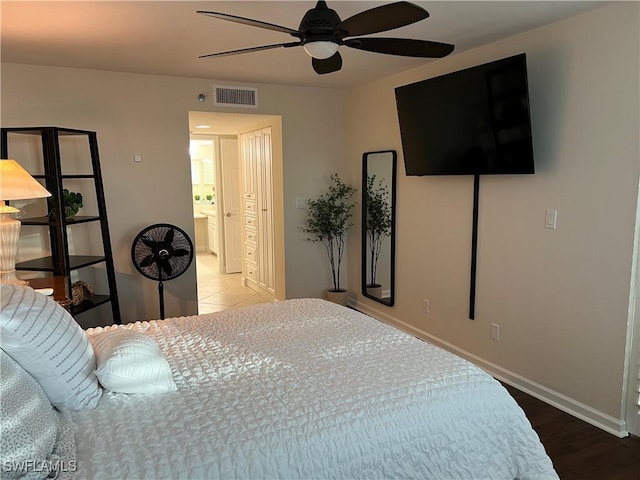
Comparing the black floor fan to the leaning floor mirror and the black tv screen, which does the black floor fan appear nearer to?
the leaning floor mirror

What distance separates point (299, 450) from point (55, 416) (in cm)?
75

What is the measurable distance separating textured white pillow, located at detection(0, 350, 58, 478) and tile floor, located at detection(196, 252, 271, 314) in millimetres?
3726

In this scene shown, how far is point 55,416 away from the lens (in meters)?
1.42

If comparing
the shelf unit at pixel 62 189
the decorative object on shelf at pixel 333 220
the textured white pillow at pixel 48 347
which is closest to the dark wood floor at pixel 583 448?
the textured white pillow at pixel 48 347

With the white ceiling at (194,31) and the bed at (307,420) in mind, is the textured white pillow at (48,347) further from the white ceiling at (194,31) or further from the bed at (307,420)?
the white ceiling at (194,31)

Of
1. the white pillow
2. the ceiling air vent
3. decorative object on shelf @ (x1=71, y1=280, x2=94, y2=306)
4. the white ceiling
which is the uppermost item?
the white ceiling

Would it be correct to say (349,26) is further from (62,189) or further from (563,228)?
(62,189)

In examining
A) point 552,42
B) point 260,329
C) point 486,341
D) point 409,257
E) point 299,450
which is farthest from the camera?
point 409,257

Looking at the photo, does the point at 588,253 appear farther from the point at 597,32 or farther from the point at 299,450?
the point at 299,450

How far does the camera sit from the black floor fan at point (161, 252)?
12.7 ft

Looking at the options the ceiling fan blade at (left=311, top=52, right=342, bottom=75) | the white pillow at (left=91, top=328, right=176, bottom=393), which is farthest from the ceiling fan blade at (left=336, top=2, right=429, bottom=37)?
the white pillow at (left=91, top=328, right=176, bottom=393)

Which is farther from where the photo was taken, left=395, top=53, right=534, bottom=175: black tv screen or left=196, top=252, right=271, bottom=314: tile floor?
left=196, top=252, right=271, bottom=314: tile floor

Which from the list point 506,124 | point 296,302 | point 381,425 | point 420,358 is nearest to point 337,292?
point 296,302

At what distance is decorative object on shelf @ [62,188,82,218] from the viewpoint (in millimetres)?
3566
